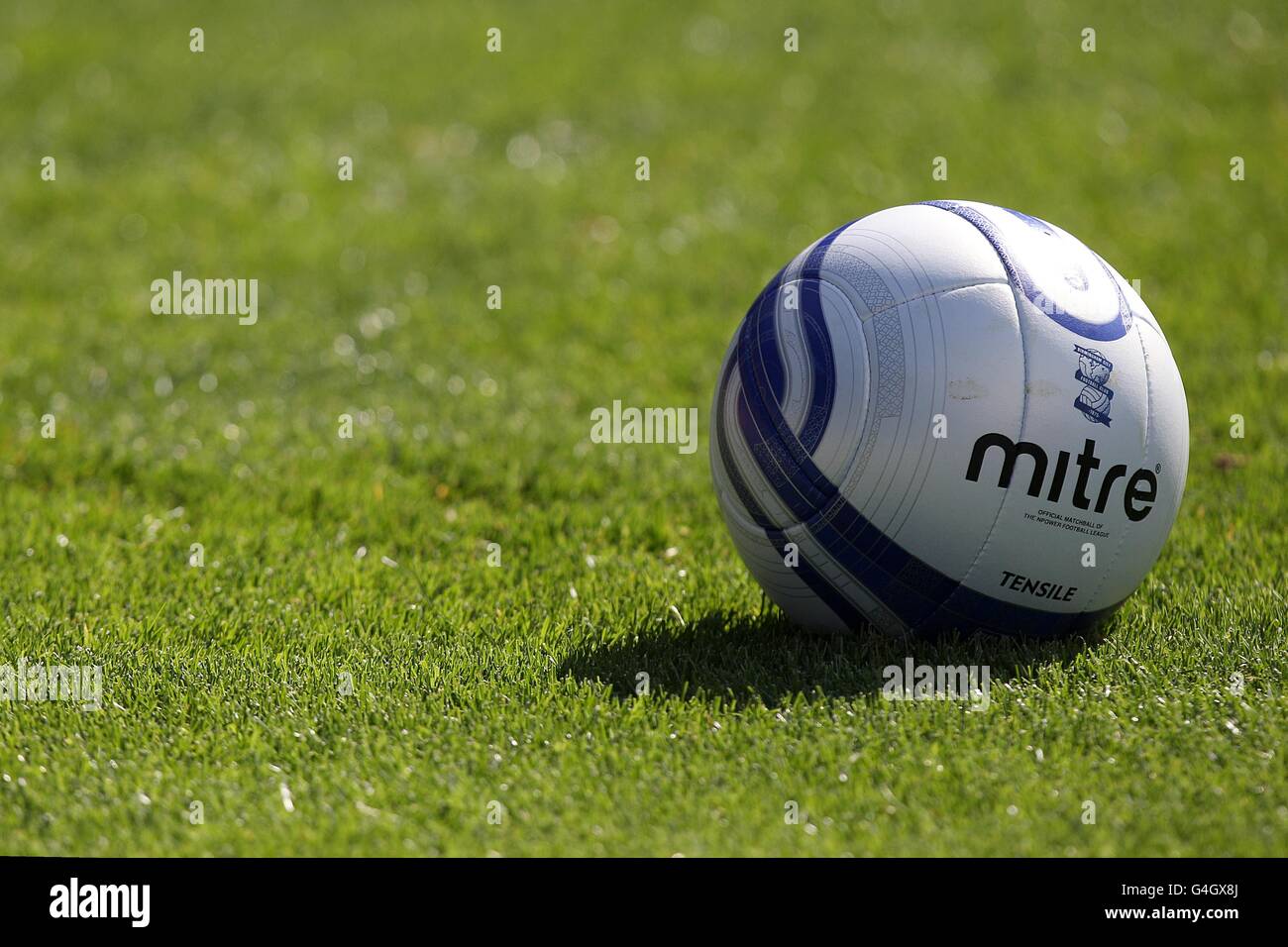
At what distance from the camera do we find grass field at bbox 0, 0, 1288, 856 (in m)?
4.62

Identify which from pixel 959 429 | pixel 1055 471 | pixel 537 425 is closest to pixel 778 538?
pixel 959 429

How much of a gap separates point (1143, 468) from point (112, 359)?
7.09 meters

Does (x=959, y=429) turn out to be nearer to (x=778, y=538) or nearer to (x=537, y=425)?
(x=778, y=538)

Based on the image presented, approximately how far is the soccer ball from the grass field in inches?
12.8

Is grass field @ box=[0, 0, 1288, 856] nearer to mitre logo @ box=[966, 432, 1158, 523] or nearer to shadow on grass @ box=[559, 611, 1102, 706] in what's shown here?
shadow on grass @ box=[559, 611, 1102, 706]

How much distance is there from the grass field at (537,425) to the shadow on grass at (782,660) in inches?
1.0

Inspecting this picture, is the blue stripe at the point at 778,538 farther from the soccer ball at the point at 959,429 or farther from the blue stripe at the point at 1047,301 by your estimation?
the blue stripe at the point at 1047,301

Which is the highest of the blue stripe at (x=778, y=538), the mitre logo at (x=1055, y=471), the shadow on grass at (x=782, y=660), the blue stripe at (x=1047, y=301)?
the blue stripe at (x=1047, y=301)

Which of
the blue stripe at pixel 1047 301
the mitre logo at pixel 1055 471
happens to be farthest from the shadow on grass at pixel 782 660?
the blue stripe at pixel 1047 301

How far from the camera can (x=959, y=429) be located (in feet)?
16.4

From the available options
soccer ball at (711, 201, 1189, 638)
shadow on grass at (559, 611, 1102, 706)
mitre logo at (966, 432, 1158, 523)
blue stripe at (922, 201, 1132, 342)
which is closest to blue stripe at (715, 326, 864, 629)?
soccer ball at (711, 201, 1189, 638)

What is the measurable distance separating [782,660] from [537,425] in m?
3.40

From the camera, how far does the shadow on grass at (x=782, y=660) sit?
5.20 m

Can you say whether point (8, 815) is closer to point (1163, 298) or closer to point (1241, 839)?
point (1241, 839)
